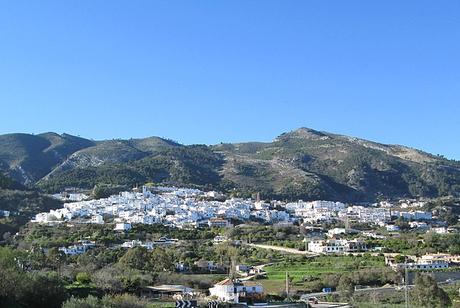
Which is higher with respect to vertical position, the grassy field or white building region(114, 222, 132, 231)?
white building region(114, 222, 132, 231)

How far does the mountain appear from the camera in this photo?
12675 centimetres

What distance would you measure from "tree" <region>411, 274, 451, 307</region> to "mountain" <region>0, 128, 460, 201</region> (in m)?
84.6

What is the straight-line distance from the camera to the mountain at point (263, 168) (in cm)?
12675

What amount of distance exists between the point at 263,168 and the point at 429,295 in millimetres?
107427

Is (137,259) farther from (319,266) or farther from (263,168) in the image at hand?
(263,168)

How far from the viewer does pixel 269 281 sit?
43312mm

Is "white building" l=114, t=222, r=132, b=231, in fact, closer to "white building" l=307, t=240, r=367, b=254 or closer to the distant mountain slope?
"white building" l=307, t=240, r=367, b=254

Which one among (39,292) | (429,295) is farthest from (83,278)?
(429,295)

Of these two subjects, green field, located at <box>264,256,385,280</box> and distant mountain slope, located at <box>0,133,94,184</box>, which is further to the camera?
distant mountain slope, located at <box>0,133,94,184</box>

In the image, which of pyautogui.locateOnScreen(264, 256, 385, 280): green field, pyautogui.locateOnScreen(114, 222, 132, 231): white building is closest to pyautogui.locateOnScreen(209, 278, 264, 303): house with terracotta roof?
pyautogui.locateOnScreen(264, 256, 385, 280): green field

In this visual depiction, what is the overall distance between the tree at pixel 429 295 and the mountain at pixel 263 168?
84596mm

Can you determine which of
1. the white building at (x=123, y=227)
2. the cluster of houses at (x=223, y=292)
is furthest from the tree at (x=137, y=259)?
the white building at (x=123, y=227)

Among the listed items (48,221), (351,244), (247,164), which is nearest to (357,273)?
(351,244)

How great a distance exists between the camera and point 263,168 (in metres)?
140
